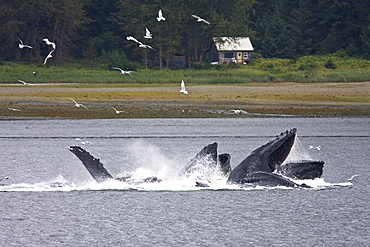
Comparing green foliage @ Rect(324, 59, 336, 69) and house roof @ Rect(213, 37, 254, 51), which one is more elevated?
house roof @ Rect(213, 37, 254, 51)

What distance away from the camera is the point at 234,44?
105 meters

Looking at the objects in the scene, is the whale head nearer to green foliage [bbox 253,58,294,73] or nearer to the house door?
green foliage [bbox 253,58,294,73]

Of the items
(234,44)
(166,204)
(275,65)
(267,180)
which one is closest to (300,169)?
(267,180)

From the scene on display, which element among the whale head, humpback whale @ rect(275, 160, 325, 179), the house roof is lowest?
humpback whale @ rect(275, 160, 325, 179)

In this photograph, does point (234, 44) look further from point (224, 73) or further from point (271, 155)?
point (271, 155)

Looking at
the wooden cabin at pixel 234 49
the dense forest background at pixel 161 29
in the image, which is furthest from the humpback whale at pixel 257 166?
the wooden cabin at pixel 234 49

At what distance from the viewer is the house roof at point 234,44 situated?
333 feet

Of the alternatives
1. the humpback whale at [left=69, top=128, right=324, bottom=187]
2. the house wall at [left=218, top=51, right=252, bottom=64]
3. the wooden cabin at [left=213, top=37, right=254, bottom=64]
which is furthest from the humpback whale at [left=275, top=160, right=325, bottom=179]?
the house wall at [left=218, top=51, right=252, bottom=64]

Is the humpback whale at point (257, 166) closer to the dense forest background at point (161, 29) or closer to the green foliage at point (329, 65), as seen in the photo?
the green foliage at point (329, 65)

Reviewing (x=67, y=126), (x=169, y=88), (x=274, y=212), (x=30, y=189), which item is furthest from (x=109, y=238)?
(x=169, y=88)

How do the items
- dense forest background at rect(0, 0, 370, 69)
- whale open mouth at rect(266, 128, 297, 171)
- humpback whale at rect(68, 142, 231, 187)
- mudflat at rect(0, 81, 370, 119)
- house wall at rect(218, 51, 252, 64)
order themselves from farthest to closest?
house wall at rect(218, 51, 252, 64), dense forest background at rect(0, 0, 370, 69), mudflat at rect(0, 81, 370, 119), humpback whale at rect(68, 142, 231, 187), whale open mouth at rect(266, 128, 297, 171)

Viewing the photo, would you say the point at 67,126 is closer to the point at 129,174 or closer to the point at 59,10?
the point at 129,174

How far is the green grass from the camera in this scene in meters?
74.8

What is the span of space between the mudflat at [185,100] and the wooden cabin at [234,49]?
31.1 meters
